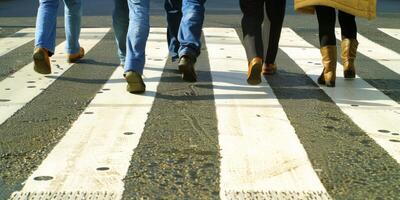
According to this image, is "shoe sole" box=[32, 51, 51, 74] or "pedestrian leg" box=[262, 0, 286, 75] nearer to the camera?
"shoe sole" box=[32, 51, 51, 74]

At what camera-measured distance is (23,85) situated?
A: 5.31m

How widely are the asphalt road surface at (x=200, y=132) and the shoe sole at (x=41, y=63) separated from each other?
0.12 metres

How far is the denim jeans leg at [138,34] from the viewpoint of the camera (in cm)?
498

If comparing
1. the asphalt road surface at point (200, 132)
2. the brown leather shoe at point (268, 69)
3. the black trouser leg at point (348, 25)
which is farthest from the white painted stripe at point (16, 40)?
the black trouser leg at point (348, 25)

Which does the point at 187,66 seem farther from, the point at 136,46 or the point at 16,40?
the point at 16,40

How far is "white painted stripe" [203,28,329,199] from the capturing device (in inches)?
119

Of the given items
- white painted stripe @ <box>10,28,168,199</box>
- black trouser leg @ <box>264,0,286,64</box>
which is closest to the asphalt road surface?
white painted stripe @ <box>10,28,168,199</box>

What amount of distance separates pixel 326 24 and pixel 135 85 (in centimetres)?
166

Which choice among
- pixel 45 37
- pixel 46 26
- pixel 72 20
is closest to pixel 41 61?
pixel 45 37

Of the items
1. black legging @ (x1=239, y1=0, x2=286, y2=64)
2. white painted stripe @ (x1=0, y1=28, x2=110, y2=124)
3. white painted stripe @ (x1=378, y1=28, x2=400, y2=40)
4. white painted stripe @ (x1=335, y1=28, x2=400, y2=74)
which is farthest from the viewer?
white painted stripe @ (x1=378, y1=28, x2=400, y2=40)

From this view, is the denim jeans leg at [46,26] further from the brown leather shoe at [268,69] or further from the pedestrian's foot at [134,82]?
the brown leather shoe at [268,69]

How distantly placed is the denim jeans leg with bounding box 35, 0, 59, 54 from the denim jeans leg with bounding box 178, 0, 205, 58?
1086 mm

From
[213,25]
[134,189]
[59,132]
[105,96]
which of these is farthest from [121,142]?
[213,25]

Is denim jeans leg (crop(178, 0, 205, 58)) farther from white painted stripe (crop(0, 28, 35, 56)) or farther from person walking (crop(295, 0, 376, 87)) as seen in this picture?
Result: white painted stripe (crop(0, 28, 35, 56))
